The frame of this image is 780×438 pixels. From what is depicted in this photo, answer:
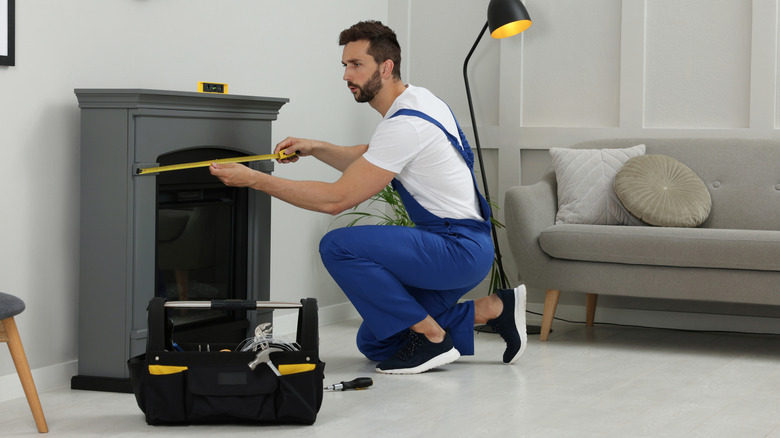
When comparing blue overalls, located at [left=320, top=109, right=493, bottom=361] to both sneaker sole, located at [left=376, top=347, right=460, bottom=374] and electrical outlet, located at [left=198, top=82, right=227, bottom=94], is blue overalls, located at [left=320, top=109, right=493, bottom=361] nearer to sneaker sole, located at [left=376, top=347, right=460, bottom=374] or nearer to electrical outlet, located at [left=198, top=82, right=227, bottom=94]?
sneaker sole, located at [left=376, top=347, right=460, bottom=374]

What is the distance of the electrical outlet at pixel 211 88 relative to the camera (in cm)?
315

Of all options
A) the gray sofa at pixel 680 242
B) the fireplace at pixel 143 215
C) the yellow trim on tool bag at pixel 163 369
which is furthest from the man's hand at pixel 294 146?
the yellow trim on tool bag at pixel 163 369

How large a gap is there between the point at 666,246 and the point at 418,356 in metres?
1.06

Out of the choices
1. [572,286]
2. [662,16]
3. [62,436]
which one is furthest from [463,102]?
[62,436]

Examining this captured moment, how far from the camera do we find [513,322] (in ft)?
11.0

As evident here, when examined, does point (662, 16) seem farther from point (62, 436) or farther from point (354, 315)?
point (62, 436)

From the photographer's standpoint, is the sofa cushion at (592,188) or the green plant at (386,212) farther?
the green plant at (386,212)

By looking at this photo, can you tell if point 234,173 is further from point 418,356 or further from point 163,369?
point 418,356

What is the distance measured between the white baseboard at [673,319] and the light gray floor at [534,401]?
1.37ft

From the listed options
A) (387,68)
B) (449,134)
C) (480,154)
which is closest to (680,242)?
(449,134)

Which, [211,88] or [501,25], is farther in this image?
[501,25]

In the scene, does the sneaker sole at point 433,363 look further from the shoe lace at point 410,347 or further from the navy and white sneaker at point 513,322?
the navy and white sneaker at point 513,322

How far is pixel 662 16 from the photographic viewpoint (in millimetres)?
4312

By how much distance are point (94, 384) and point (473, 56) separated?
2619mm
